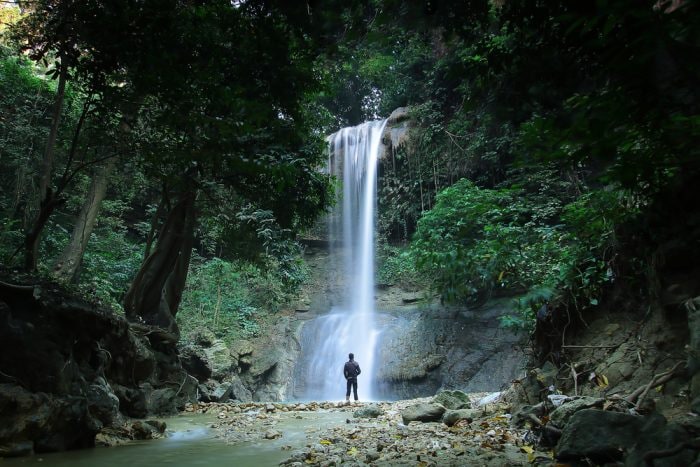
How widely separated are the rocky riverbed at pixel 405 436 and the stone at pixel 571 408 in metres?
0.35

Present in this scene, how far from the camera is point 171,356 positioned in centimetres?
1138

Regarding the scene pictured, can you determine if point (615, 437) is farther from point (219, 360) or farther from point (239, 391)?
point (219, 360)

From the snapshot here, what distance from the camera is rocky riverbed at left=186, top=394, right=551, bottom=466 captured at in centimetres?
443

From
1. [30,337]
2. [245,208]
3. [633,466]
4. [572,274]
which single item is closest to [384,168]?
[245,208]

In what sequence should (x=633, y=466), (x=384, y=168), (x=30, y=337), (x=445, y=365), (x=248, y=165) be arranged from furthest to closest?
(x=384, y=168) → (x=445, y=365) → (x=30, y=337) → (x=248, y=165) → (x=633, y=466)

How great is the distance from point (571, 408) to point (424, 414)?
3.15 meters

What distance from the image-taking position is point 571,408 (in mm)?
4602

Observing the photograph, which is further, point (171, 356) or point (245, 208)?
point (171, 356)

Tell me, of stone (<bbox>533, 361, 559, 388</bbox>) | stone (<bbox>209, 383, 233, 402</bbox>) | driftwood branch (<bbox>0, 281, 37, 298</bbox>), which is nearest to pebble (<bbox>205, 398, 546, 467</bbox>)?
stone (<bbox>533, 361, 559, 388</bbox>)

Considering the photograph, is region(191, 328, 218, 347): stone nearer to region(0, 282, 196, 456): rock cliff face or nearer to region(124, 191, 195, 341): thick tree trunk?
region(124, 191, 195, 341): thick tree trunk

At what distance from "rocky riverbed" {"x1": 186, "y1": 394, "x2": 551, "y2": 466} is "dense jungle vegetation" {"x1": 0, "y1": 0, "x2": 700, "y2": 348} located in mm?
1864

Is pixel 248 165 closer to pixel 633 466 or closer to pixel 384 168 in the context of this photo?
pixel 633 466

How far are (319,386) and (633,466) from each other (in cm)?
1447

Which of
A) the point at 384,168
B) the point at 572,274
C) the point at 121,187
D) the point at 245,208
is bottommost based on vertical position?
the point at 572,274
